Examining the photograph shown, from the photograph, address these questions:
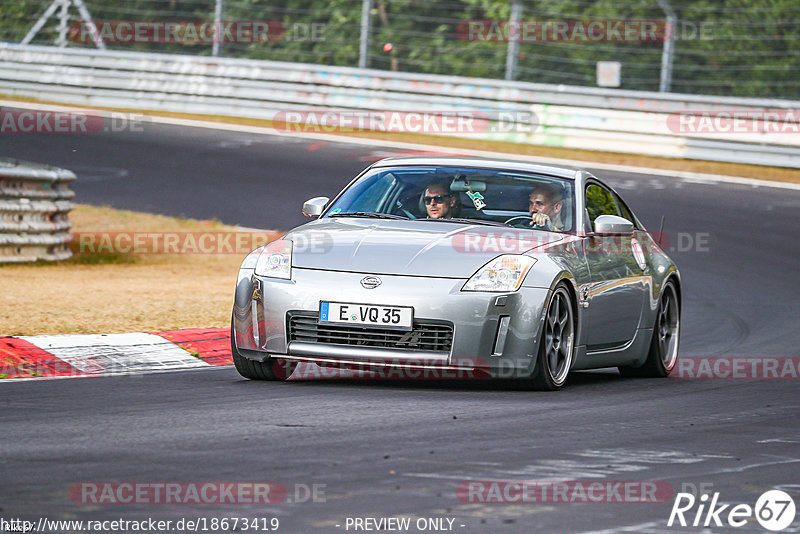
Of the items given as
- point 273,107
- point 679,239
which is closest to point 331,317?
point 679,239

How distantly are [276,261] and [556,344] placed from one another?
1658 millimetres

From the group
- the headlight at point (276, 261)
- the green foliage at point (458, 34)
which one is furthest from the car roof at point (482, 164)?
the green foliage at point (458, 34)

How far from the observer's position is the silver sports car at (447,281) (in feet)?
25.8

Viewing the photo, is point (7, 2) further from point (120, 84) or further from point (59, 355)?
point (59, 355)

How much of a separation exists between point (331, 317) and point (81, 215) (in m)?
11.7

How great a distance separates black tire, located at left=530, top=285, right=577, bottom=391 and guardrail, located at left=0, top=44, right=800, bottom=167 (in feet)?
47.4

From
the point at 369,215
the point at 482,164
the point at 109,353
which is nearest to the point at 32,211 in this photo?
the point at 109,353

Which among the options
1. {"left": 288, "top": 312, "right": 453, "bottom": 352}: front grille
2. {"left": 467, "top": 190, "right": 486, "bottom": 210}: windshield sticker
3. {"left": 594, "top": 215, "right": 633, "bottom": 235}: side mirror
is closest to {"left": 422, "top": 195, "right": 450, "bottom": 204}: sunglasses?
{"left": 467, "top": 190, "right": 486, "bottom": 210}: windshield sticker

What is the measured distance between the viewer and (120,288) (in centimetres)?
1351

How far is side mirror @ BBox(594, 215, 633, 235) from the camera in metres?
9.00

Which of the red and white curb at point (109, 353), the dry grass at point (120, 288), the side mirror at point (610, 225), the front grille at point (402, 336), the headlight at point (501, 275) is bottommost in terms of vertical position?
the dry grass at point (120, 288)

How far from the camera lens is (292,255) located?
26.9ft

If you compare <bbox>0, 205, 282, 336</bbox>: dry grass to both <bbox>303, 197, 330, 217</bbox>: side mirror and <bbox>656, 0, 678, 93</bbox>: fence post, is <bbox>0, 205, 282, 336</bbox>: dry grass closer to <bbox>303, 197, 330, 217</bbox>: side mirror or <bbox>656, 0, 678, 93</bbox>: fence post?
<bbox>303, 197, 330, 217</bbox>: side mirror

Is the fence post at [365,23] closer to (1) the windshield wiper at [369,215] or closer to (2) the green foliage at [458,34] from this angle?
(2) the green foliage at [458,34]
